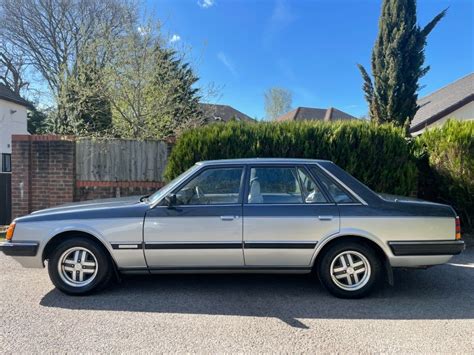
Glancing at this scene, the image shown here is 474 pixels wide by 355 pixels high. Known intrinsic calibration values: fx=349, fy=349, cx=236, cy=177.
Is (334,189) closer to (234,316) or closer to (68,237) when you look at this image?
(234,316)

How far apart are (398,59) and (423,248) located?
11.1 m

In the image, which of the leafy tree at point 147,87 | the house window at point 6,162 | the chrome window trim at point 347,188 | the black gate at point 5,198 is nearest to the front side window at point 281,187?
the chrome window trim at point 347,188

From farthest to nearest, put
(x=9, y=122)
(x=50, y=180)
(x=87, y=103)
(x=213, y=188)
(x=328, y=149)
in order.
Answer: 1. (x=9, y=122)
2. (x=87, y=103)
3. (x=50, y=180)
4. (x=328, y=149)
5. (x=213, y=188)

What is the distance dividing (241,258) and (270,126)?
3.81m

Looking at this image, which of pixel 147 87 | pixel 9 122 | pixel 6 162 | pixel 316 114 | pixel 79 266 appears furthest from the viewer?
pixel 316 114

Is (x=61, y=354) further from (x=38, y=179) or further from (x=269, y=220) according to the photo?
(x=38, y=179)

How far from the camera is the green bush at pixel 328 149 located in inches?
271

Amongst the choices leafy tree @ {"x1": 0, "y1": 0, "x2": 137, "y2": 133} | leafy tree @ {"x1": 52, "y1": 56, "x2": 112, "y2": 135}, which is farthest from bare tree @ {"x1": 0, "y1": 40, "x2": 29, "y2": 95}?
leafy tree @ {"x1": 52, "y1": 56, "x2": 112, "y2": 135}

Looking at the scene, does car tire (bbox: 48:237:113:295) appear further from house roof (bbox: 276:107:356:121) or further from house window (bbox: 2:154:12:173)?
house roof (bbox: 276:107:356:121)

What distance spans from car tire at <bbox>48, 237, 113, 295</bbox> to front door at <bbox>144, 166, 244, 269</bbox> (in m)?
0.54

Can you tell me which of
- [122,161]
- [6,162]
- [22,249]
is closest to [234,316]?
[22,249]

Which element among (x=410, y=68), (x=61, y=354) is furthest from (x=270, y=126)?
(x=410, y=68)

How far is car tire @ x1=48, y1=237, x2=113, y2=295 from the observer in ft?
12.9

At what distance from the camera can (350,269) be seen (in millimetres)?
3918
